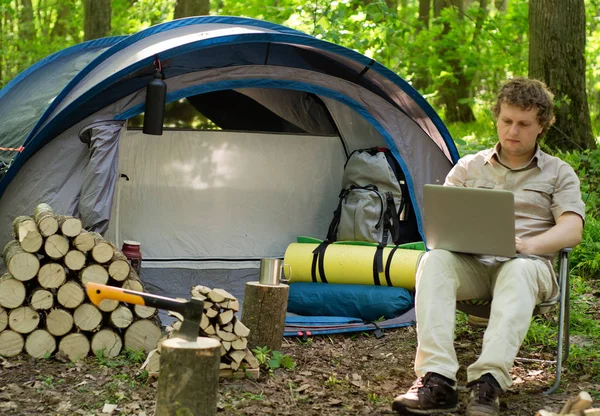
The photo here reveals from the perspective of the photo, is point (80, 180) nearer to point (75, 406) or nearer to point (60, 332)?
point (60, 332)

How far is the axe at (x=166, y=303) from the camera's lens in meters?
2.39

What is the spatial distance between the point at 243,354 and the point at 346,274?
134 centimetres

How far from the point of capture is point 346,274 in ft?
14.9

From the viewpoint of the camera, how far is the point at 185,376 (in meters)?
2.41

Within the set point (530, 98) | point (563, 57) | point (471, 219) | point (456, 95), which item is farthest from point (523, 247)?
point (456, 95)

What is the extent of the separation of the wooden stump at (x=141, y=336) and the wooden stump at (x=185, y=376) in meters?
1.23

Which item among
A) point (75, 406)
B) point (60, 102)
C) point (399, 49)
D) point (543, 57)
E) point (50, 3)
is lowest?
point (75, 406)

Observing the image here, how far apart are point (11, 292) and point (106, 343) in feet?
1.56

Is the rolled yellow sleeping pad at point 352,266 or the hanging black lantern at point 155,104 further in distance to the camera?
the rolled yellow sleeping pad at point 352,266

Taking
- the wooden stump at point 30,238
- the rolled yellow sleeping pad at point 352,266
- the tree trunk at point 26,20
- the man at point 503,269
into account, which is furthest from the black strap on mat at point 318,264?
the tree trunk at point 26,20

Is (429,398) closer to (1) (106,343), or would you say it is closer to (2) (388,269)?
(1) (106,343)

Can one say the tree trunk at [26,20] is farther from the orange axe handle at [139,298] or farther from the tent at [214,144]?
the orange axe handle at [139,298]

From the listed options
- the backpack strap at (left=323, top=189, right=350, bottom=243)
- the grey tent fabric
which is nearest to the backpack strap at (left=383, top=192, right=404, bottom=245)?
the backpack strap at (left=323, top=189, right=350, bottom=243)

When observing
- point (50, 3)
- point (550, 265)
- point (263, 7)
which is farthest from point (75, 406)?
point (50, 3)
